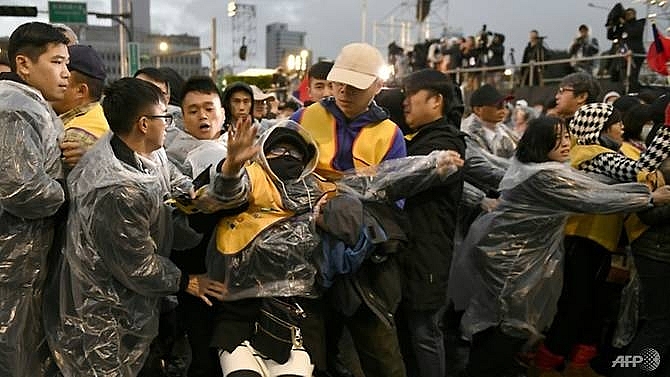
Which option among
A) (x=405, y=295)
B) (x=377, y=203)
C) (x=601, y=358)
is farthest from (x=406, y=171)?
(x=601, y=358)

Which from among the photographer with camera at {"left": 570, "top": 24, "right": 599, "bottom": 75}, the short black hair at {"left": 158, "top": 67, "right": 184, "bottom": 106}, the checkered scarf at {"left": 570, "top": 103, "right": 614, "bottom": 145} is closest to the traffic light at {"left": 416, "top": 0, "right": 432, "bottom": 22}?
the photographer with camera at {"left": 570, "top": 24, "right": 599, "bottom": 75}

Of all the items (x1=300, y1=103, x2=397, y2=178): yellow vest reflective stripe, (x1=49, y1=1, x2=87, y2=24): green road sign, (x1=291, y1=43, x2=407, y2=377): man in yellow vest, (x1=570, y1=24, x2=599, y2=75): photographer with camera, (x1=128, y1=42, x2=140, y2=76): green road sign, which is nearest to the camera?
(x1=291, y1=43, x2=407, y2=377): man in yellow vest

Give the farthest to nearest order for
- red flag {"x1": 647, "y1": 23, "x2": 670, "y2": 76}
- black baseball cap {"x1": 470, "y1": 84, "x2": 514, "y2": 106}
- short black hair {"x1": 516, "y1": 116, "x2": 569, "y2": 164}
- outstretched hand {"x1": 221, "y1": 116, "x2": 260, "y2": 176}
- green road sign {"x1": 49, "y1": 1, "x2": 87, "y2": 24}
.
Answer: green road sign {"x1": 49, "y1": 1, "x2": 87, "y2": 24}, black baseball cap {"x1": 470, "y1": 84, "x2": 514, "y2": 106}, red flag {"x1": 647, "y1": 23, "x2": 670, "y2": 76}, short black hair {"x1": 516, "y1": 116, "x2": 569, "y2": 164}, outstretched hand {"x1": 221, "y1": 116, "x2": 260, "y2": 176}

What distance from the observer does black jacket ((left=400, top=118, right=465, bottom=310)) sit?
11.0ft

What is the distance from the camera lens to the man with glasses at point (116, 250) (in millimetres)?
2326

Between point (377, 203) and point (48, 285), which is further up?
point (377, 203)

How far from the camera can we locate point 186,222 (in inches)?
102

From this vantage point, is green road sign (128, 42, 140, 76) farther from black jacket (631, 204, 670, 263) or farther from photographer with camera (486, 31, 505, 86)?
black jacket (631, 204, 670, 263)

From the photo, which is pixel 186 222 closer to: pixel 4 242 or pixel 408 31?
pixel 4 242

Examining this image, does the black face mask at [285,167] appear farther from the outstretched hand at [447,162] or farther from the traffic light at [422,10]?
the traffic light at [422,10]

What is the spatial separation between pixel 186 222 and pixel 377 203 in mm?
850

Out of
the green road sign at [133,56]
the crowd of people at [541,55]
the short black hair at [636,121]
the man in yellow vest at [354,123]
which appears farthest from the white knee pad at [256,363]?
the green road sign at [133,56]

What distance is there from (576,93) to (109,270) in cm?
353

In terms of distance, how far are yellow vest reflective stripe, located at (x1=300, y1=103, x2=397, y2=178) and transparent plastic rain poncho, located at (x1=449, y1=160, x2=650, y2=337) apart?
0.94m
